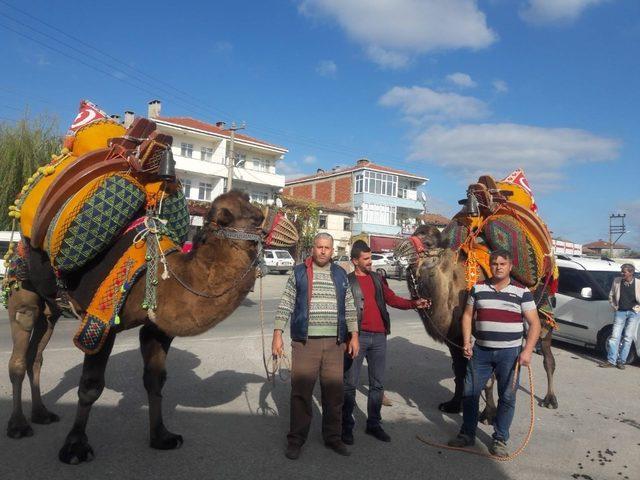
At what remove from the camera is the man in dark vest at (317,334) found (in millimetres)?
4184

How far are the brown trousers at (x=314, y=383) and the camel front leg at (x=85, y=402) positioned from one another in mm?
1560

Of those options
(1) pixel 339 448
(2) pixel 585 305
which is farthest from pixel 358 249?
(2) pixel 585 305

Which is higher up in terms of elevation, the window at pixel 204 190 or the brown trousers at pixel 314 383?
the window at pixel 204 190

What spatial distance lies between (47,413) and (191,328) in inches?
84.1

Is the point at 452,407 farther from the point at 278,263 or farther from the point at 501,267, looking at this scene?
the point at 278,263

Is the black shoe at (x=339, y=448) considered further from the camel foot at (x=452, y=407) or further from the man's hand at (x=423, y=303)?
the camel foot at (x=452, y=407)

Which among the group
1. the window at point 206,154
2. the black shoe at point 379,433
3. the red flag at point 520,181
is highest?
the window at point 206,154

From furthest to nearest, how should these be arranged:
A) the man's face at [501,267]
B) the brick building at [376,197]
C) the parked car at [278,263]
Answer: the brick building at [376,197] → the parked car at [278,263] → the man's face at [501,267]

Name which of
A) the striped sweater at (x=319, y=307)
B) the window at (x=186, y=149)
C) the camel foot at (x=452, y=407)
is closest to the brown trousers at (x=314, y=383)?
the striped sweater at (x=319, y=307)

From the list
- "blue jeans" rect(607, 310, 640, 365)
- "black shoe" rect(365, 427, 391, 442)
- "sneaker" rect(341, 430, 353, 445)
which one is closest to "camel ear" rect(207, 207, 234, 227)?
"sneaker" rect(341, 430, 353, 445)

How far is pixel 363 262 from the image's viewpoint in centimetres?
475

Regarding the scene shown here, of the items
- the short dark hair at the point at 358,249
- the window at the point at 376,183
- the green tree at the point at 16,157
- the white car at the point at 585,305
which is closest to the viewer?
the short dark hair at the point at 358,249

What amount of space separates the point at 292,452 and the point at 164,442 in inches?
43.3

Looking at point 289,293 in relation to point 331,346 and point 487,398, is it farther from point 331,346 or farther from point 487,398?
point 487,398
